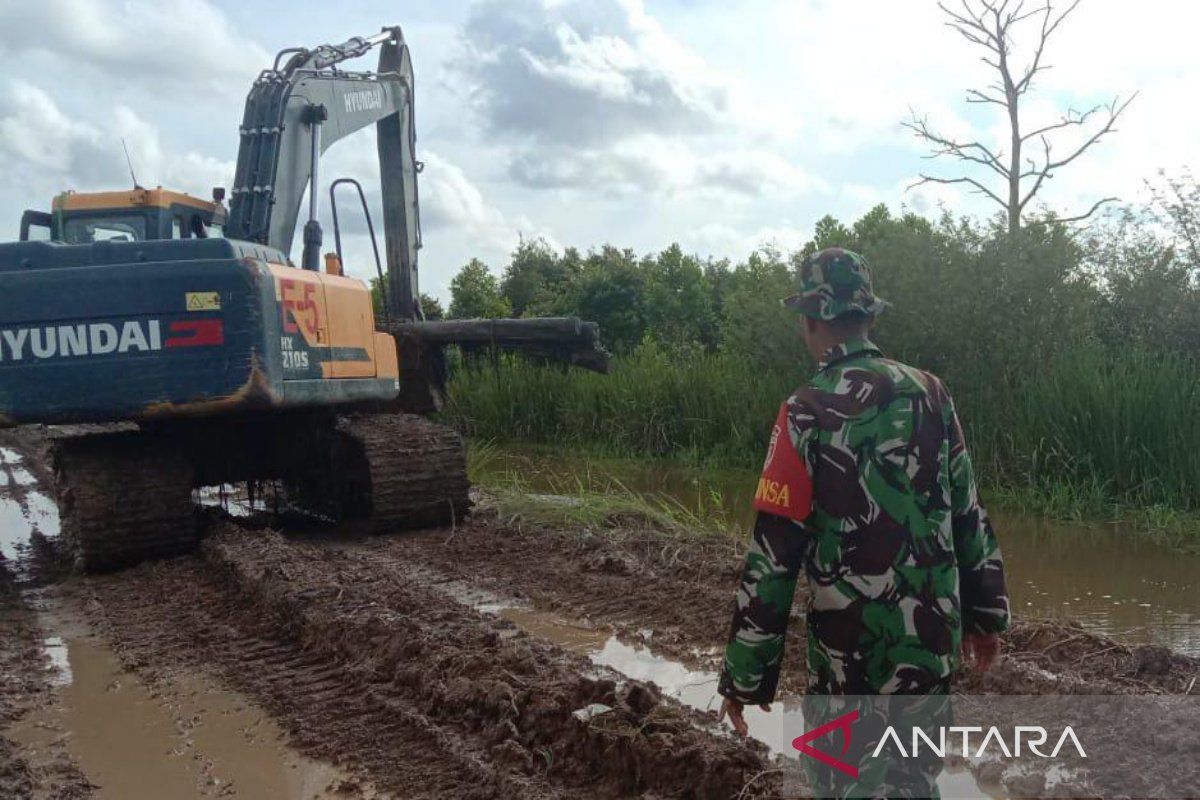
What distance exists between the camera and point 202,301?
22.6 ft

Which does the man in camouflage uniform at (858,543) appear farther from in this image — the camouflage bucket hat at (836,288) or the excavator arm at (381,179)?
the excavator arm at (381,179)

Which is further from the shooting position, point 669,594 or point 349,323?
point 349,323

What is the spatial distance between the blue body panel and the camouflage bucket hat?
16.2 ft

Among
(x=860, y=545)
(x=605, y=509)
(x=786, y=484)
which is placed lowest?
(x=605, y=509)

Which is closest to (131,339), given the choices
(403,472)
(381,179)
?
(403,472)

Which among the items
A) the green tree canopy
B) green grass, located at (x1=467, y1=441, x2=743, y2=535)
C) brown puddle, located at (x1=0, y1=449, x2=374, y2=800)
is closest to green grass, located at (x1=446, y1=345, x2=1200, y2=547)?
green grass, located at (x1=467, y1=441, x2=743, y2=535)

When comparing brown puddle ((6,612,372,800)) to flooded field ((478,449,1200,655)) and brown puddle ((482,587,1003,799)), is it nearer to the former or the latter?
A: brown puddle ((482,587,1003,799))

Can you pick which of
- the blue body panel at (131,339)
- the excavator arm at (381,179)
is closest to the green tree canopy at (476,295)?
the excavator arm at (381,179)

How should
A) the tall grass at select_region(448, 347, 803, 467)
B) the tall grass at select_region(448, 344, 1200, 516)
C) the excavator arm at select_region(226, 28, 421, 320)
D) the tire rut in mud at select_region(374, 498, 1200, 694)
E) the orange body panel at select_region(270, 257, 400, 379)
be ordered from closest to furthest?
the tire rut in mud at select_region(374, 498, 1200, 694) < the orange body panel at select_region(270, 257, 400, 379) < the excavator arm at select_region(226, 28, 421, 320) < the tall grass at select_region(448, 344, 1200, 516) < the tall grass at select_region(448, 347, 803, 467)

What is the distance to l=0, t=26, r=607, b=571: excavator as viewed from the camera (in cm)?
684

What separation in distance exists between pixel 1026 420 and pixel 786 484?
8.32 meters

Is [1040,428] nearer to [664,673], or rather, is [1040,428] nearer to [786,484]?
[664,673]

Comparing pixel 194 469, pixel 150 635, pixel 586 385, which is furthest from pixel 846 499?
pixel 586 385

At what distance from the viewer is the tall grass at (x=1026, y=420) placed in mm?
9234
